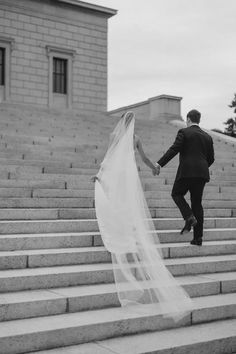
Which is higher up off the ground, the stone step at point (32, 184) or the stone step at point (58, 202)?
the stone step at point (32, 184)

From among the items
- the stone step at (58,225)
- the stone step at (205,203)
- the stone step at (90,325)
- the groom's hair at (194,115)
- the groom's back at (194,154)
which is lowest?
the stone step at (90,325)

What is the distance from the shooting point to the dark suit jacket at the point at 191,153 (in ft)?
23.3

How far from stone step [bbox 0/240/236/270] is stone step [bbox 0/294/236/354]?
0.96m

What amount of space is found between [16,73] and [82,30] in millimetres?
5527

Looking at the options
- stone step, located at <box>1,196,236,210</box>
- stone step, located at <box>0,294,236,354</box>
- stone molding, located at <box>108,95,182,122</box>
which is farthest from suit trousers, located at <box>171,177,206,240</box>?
stone molding, located at <box>108,95,182,122</box>

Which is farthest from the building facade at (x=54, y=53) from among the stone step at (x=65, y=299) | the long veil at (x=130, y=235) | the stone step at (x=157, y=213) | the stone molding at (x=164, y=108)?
the stone step at (x=65, y=299)

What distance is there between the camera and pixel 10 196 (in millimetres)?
8156

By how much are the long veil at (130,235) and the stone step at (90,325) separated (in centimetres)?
15

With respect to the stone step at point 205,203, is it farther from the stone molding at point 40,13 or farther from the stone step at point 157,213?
the stone molding at point 40,13

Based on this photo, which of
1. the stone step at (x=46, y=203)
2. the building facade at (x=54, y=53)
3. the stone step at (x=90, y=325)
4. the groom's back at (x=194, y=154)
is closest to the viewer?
the stone step at (x=90, y=325)

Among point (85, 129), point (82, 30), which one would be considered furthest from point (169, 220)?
point (82, 30)

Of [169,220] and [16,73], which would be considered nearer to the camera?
[169,220]

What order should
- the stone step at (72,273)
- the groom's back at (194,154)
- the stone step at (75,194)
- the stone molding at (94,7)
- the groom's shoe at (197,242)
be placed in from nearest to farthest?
the stone step at (72,273) → the groom's back at (194,154) → the groom's shoe at (197,242) → the stone step at (75,194) → the stone molding at (94,7)

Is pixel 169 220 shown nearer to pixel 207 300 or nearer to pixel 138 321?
pixel 207 300
